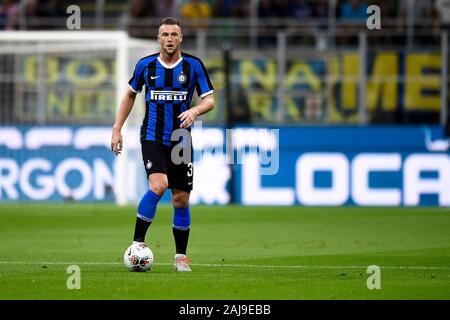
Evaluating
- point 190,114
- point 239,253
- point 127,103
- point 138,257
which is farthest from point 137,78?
point 239,253

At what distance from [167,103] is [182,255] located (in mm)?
1490

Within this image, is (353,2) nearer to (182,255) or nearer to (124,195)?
(124,195)

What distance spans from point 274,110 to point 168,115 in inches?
486

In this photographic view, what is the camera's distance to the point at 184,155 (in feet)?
37.7

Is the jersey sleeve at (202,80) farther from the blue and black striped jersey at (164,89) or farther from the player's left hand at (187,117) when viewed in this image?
the player's left hand at (187,117)

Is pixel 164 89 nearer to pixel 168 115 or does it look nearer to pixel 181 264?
pixel 168 115

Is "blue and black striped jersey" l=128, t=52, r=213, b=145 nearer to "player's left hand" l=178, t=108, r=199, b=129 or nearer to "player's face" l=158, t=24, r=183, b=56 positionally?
"player's face" l=158, t=24, r=183, b=56

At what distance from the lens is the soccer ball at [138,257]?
11031 millimetres

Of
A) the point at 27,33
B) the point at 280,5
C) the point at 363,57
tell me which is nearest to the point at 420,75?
the point at 363,57

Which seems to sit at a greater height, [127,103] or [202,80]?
[202,80]

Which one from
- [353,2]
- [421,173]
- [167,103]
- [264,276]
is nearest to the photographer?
[264,276]

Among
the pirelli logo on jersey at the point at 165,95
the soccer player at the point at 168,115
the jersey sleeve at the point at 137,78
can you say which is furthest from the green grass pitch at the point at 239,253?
the jersey sleeve at the point at 137,78

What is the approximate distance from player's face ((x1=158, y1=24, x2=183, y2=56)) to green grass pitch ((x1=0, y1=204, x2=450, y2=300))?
2.14 meters

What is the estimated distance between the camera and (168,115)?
11.5 metres
